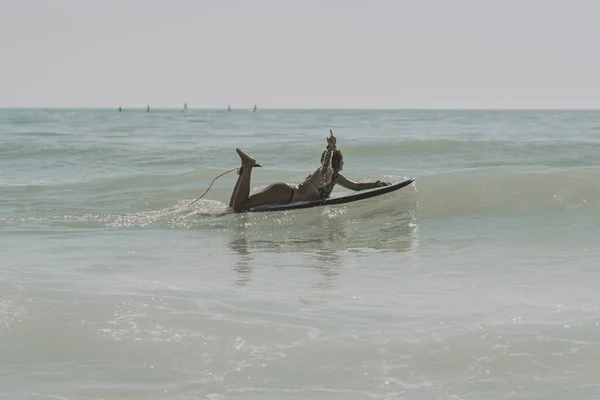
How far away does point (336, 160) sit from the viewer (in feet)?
40.0

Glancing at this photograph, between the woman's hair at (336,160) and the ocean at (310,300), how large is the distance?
916mm

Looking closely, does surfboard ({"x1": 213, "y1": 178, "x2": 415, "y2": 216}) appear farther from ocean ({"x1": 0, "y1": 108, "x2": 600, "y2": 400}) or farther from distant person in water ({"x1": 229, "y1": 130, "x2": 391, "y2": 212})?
ocean ({"x1": 0, "y1": 108, "x2": 600, "y2": 400})

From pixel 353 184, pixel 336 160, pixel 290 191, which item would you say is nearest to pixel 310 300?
pixel 336 160

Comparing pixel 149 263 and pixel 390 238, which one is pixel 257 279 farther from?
pixel 390 238

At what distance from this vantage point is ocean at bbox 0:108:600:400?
5398 millimetres

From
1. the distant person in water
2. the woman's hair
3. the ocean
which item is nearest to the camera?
the ocean

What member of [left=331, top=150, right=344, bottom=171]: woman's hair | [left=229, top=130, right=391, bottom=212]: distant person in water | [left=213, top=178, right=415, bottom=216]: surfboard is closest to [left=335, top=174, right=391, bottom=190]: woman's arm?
[left=229, top=130, right=391, bottom=212]: distant person in water

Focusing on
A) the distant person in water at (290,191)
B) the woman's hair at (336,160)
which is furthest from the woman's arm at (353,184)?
the woman's hair at (336,160)

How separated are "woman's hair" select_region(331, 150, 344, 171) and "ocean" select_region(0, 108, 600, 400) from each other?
0.92 meters

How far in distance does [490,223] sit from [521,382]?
24.9 ft

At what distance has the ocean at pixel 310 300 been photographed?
540cm

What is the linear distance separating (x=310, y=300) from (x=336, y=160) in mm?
5221

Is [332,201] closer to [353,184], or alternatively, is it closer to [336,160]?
[353,184]

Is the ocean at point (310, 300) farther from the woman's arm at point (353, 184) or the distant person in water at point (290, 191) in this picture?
the woman's arm at point (353, 184)
